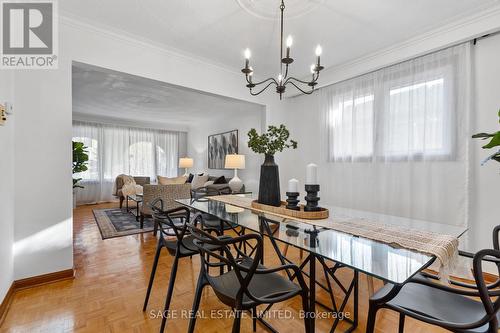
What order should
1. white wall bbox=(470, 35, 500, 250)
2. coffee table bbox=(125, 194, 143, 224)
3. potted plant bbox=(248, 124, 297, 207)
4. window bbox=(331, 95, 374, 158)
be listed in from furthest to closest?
coffee table bbox=(125, 194, 143, 224)
window bbox=(331, 95, 374, 158)
white wall bbox=(470, 35, 500, 250)
potted plant bbox=(248, 124, 297, 207)

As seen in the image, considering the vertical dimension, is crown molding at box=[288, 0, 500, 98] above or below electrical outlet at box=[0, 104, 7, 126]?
above

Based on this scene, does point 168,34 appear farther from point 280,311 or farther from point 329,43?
point 280,311

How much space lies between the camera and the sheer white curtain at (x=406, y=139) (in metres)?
2.33

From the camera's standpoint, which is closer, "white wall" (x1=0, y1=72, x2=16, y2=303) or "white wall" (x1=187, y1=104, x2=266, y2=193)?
"white wall" (x1=0, y1=72, x2=16, y2=303)

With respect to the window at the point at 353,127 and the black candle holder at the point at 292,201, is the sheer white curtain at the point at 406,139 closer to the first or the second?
the window at the point at 353,127

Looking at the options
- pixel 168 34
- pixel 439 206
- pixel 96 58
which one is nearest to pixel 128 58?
pixel 96 58

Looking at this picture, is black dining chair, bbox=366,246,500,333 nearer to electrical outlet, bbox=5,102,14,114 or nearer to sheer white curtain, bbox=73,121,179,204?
electrical outlet, bbox=5,102,14,114

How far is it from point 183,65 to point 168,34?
485 millimetres

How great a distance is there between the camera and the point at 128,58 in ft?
8.51

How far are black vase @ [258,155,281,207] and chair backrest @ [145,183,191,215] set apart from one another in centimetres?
224

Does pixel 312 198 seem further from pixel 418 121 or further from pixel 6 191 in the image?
pixel 6 191

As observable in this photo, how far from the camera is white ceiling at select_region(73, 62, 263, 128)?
12.5 feet

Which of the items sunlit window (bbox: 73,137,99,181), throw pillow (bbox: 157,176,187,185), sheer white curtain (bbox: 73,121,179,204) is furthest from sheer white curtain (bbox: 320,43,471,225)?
sunlit window (bbox: 73,137,99,181)

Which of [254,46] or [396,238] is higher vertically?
[254,46]
